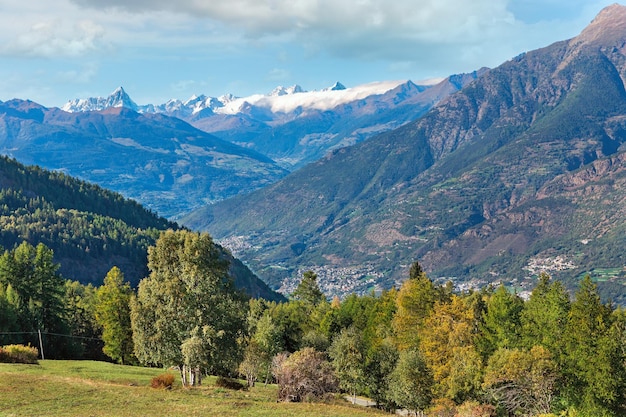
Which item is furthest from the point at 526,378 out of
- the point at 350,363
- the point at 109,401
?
the point at 109,401

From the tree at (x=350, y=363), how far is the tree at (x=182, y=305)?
3160cm

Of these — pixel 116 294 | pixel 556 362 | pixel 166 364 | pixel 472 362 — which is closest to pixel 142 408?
pixel 166 364

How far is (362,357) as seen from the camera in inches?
3767

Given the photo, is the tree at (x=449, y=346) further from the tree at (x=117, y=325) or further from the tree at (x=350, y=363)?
the tree at (x=117, y=325)

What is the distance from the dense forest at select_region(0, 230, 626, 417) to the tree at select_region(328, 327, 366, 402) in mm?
216

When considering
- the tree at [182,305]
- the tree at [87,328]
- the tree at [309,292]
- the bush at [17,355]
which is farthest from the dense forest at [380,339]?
the tree at [309,292]

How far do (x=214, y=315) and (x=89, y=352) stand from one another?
67.0 metres

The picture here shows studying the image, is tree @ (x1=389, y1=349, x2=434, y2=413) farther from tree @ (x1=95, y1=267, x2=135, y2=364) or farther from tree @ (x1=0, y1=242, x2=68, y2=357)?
tree @ (x1=0, y1=242, x2=68, y2=357)

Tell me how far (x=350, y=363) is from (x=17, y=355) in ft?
171

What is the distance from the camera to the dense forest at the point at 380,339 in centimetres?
6600

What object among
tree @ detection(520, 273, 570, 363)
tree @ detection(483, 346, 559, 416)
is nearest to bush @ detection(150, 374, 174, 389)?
tree @ detection(483, 346, 559, 416)

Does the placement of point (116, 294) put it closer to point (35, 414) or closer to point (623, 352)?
point (35, 414)

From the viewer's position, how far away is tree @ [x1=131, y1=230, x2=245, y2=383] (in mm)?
64938

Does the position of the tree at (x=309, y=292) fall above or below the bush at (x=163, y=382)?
above
